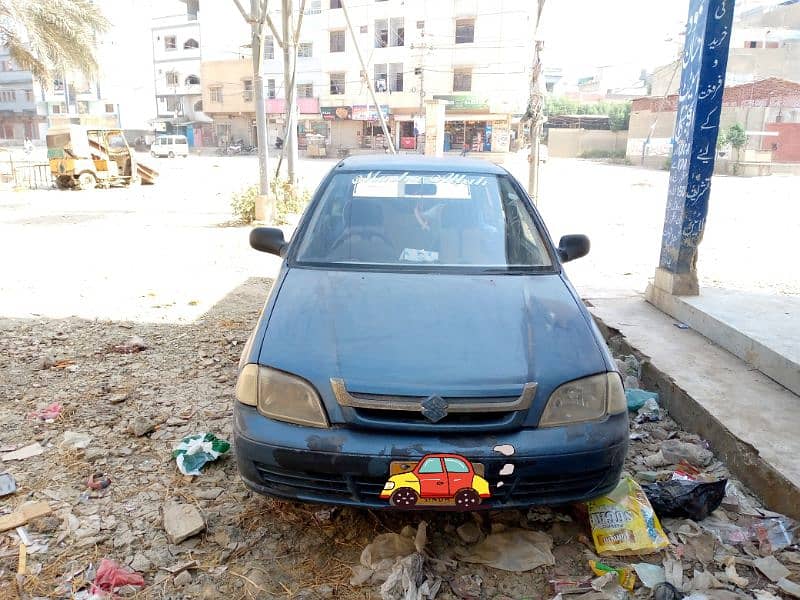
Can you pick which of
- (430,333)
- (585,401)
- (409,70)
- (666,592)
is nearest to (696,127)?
(585,401)

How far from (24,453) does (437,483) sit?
2573 mm

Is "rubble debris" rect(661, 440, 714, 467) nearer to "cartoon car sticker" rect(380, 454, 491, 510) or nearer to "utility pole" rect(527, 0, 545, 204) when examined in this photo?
"cartoon car sticker" rect(380, 454, 491, 510)

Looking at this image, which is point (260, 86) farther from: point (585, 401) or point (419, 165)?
point (585, 401)

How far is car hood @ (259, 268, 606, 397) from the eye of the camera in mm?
2348

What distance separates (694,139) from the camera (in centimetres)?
505

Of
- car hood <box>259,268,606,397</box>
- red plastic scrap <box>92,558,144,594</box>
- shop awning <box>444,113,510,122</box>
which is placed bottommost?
red plastic scrap <box>92,558,144,594</box>

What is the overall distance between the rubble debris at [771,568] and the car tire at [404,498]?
1.49m

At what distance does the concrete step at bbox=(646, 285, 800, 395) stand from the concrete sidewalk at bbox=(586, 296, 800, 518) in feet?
0.26

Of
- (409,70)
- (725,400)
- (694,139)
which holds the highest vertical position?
(409,70)

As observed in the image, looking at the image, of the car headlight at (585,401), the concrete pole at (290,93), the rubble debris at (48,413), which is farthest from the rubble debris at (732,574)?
the concrete pole at (290,93)

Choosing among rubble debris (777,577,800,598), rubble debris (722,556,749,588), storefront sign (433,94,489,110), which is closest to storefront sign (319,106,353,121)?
storefront sign (433,94,489,110)

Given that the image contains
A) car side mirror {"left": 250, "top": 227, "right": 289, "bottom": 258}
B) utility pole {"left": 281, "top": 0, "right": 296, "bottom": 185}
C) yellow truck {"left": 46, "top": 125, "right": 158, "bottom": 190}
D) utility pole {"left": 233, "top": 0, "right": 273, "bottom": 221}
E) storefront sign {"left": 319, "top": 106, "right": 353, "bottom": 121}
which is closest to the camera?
car side mirror {"left": 250, "top": 227, "right": 289, "bottom": 258}

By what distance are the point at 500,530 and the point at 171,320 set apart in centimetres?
430

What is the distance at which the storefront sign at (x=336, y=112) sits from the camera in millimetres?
47219
